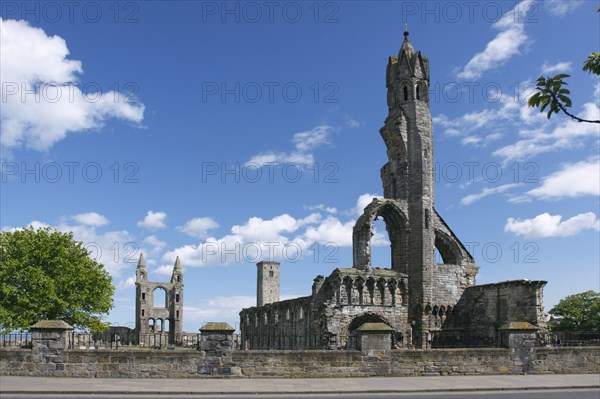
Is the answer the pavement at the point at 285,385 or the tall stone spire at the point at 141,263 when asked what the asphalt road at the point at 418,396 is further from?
the tall stone spire at the point at 141,263

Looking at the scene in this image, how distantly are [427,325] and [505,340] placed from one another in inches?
736

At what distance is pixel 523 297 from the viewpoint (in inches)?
1398

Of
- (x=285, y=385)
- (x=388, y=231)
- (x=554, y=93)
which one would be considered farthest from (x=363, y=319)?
(x=554, y=93)

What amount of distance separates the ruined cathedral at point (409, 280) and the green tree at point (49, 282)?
14106mm

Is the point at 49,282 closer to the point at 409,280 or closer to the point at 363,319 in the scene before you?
the point at 363,319

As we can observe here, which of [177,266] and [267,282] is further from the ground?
[177,266]

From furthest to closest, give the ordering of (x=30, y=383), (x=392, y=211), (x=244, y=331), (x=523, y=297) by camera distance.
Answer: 1. (x=244, y=331)
2. (x=392, y=211)
3. (x=523, y=297)
4. (x=30, y=383)

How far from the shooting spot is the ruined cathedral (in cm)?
3741

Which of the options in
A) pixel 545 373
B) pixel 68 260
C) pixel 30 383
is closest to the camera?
pixel 30 383

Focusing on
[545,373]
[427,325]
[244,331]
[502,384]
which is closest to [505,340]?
[545,373]

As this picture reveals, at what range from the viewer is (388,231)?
138ft

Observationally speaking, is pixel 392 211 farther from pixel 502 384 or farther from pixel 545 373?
pixel 502 384

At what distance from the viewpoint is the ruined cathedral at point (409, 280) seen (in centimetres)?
3741

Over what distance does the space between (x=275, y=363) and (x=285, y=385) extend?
2.08 metres
